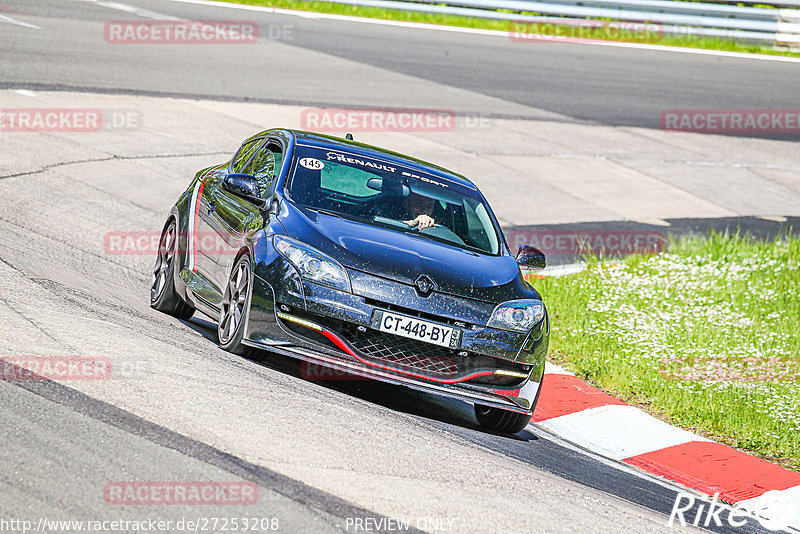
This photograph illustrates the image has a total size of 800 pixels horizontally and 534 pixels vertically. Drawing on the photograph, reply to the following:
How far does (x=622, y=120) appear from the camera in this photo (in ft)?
63.3

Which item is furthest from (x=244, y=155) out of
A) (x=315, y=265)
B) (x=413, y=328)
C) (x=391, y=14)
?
(x=391, y=14)

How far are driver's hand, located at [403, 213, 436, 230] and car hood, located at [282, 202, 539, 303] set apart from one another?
0.85 ft

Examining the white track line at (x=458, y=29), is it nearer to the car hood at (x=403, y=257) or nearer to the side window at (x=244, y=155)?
the side window at (x=244, y=155)

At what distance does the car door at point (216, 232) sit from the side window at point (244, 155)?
32 cm

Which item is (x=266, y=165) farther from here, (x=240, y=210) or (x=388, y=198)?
(x=388, y=198)

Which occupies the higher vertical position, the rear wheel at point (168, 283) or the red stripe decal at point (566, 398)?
the rear wheel at point (168, 283)

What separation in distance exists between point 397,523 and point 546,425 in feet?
10.9

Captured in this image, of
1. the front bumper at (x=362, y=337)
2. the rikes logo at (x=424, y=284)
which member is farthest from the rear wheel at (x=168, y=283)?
the rikes logo at (x=424, y=284)

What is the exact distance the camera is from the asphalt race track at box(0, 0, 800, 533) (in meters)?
4.89

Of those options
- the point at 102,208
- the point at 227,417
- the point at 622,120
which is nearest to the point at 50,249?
the point at 102,208

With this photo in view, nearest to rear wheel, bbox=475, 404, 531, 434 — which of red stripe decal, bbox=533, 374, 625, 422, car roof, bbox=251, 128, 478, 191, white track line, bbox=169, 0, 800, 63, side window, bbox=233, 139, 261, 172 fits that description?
red stripe decal, bbox=533, 374, 625, 422

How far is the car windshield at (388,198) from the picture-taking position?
7543 millimetres

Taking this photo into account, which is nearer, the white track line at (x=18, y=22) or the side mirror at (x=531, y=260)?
the side mirror at (x=531, y=260)

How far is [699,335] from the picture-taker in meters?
9.91
